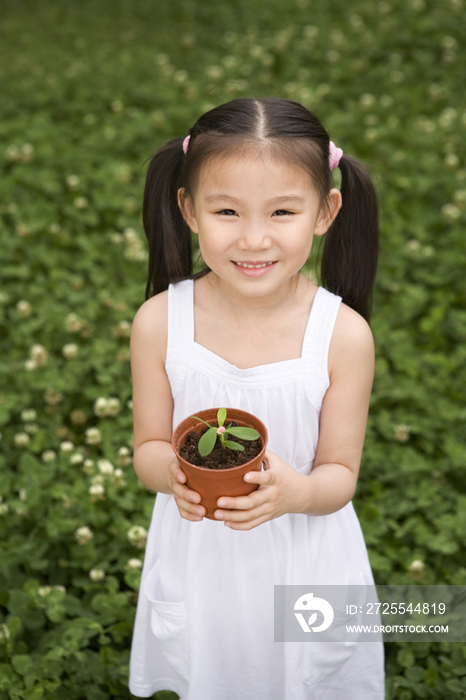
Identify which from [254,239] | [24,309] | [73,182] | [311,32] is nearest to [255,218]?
[254,239]

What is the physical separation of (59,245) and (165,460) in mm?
2532

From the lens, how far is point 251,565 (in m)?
1.56

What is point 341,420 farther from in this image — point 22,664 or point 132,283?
point 132,283

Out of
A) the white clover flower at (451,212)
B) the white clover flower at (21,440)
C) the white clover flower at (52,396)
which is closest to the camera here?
the white clover flower at (21,440)

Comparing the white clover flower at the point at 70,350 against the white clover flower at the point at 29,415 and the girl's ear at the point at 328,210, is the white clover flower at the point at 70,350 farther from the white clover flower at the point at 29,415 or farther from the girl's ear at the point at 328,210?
the girl's ear at the point at 328,210

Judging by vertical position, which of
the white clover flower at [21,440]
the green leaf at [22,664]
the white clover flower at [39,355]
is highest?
the white clover flower at [39,355]

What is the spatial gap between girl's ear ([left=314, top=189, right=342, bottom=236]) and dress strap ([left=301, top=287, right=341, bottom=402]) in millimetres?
177

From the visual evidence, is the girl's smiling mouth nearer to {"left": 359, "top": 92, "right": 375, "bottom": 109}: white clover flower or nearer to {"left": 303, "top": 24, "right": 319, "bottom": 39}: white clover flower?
{"left": 359, "top": 92, "right": 375, "bottom": 109}: white clover flower

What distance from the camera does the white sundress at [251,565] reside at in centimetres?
146

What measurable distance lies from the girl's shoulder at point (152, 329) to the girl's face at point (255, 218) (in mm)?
248

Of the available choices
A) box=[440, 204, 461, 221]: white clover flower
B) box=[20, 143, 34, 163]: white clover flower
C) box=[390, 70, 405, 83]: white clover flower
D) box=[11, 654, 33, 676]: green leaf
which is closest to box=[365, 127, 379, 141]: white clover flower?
box=[440, 204, 461, 221]: white clover flower

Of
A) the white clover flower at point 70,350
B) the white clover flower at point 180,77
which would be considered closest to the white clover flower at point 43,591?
the white clover flower at point 70,350

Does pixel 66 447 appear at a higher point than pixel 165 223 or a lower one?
lower

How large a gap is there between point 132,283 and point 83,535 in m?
1.51
